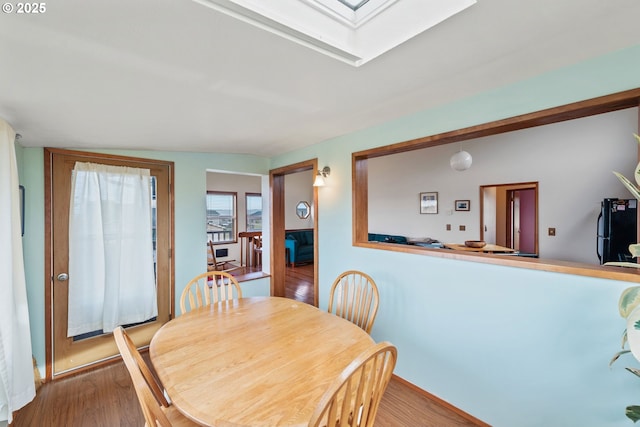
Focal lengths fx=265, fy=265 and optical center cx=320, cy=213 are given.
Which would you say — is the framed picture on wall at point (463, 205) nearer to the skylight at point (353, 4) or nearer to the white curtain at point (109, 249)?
A: the skylight at point (353, 4)

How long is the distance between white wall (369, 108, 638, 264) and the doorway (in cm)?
26

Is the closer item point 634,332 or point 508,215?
point 634,332

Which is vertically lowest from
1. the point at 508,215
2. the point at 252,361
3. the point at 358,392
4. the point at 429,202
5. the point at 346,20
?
the point at 252,361

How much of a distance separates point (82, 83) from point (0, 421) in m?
2.05

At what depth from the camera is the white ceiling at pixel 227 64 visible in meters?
1.00

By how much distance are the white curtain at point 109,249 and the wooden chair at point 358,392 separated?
8.49 ft

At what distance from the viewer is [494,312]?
5.83ft

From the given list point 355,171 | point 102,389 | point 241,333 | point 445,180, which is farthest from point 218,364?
point 445,180

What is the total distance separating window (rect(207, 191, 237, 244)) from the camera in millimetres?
6715

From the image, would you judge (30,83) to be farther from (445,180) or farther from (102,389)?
(445,180)

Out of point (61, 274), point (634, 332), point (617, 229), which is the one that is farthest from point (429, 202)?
point (61, 274)

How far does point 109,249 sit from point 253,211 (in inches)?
188

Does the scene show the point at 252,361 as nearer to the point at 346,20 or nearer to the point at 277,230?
the point at 346,20

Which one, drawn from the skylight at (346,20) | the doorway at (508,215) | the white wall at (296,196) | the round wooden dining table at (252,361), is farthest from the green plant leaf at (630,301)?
the white wall at (296,196)
